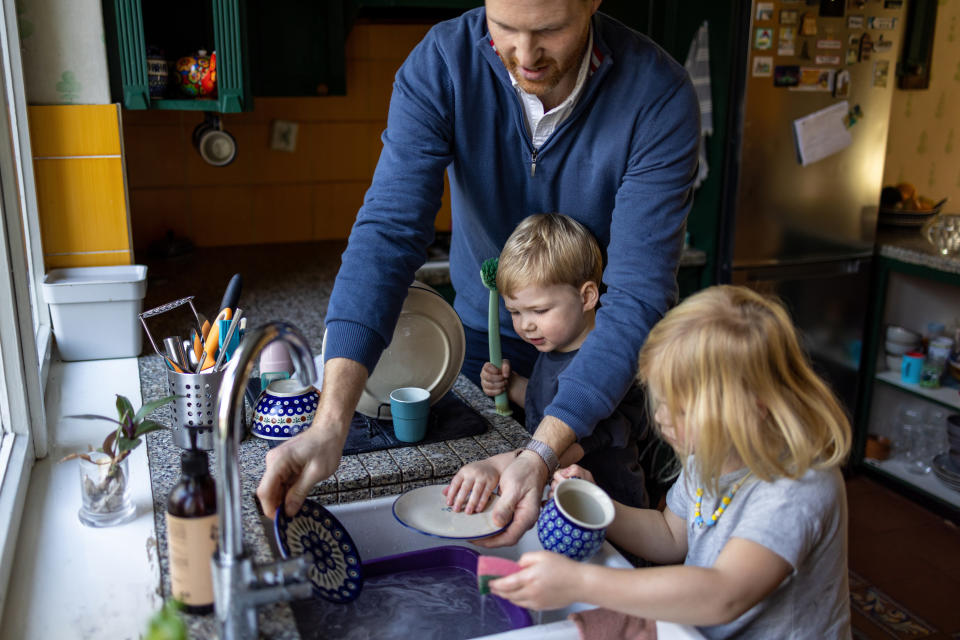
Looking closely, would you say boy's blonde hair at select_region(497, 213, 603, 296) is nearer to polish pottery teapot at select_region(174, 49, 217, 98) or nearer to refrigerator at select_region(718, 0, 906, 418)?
polish pottery teapot at select_region(174, 49, 217, 98)

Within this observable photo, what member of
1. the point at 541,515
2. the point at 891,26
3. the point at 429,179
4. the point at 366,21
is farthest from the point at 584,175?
the point at 891,26

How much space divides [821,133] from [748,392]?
2.50 m

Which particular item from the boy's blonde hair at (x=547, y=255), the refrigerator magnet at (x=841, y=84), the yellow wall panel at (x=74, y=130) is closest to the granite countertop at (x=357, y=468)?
the boy's blonde hair at (x=547, y=255)

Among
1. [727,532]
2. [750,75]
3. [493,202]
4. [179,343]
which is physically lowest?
[727,532]

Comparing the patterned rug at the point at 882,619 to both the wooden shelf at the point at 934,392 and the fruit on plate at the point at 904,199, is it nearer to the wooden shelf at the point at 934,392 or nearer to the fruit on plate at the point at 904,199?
the wooden shelf at the point at 934,392

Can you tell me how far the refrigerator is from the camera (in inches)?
119

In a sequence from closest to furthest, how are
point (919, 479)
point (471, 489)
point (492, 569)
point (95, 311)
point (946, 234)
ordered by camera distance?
point (492, 569) < point (471, 489) < point (95, 311) < point (946, 234) < point (919, 479)

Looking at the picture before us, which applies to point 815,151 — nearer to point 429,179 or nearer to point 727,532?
point 429,179

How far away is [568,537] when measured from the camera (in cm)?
100

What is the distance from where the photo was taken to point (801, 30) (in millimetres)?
3047

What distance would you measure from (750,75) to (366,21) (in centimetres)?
135

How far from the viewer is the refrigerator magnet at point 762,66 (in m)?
3.00

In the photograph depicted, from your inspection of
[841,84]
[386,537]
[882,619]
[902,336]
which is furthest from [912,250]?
[386,537]

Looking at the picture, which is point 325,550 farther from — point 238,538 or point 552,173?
point 552,173
